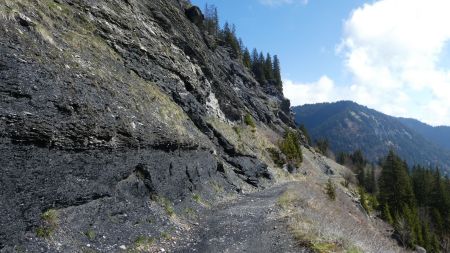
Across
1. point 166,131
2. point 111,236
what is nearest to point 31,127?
point 111,236

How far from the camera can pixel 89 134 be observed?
15.0 metres

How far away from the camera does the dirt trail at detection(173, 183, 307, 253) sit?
13406 mm

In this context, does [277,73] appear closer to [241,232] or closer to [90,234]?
[241,232]

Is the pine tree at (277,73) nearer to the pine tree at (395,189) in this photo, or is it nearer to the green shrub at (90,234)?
the pine tree at (395,189)

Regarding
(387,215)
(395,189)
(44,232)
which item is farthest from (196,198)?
(395,189)

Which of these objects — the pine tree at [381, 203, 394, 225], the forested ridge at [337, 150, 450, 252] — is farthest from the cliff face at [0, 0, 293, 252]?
the pine tree at [381, 203, 394, 225]

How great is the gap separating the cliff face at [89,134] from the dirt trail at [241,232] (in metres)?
1.76

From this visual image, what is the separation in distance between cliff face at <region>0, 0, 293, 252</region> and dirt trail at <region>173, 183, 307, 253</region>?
176 cm

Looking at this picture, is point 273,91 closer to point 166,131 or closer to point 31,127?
point 166,131

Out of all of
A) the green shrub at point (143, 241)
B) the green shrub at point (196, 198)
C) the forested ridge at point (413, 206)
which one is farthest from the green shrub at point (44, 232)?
the forested ridge at point (413, 206)

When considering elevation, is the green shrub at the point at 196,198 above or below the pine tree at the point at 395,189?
below

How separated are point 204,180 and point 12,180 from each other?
51.4 feet

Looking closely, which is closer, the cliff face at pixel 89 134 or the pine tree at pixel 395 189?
the cliff face at pixel 89 134

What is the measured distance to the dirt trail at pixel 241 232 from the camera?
44.0ft
